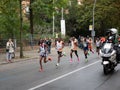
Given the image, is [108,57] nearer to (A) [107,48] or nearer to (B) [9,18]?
(A) [107,48]

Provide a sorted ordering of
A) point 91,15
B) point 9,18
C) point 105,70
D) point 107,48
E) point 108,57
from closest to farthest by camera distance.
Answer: point 108,57, point 105,70, point 107,48, point 9,18, point 91,15

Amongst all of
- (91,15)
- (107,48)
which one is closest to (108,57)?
(107,48)

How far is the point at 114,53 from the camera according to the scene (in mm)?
17203

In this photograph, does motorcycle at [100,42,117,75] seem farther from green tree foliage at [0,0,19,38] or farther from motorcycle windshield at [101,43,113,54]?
green tree foliage at [0,0,19,38]

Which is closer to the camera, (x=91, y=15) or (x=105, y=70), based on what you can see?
(x=105, y=70)

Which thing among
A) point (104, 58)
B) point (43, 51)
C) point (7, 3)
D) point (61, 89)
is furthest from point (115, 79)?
point (7, 3)

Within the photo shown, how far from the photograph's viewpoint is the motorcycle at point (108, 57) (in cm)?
1661

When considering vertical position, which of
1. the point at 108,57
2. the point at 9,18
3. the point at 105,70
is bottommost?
the point at 105,70

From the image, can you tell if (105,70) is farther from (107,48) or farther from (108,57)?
(107,48)

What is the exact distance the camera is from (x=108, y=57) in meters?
16.6

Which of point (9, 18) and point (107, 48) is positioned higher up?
point (9, 18)

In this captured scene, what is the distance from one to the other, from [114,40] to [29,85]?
20.2 feet

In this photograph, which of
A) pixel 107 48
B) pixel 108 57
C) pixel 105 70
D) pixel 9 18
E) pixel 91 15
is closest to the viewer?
pixel 108 57

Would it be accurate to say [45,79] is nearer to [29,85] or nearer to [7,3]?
[29,85]
